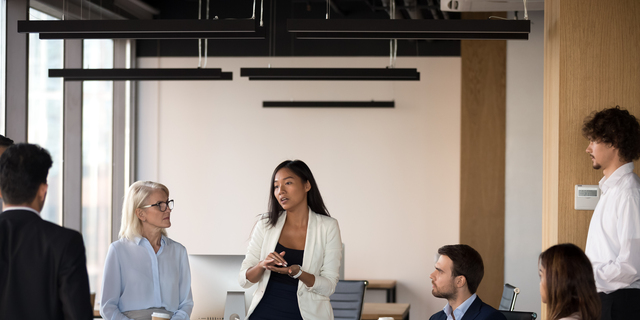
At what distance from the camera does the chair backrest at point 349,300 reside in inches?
197

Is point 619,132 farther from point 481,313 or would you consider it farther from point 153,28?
point 153,28

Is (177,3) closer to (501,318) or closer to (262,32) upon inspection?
(262,32)

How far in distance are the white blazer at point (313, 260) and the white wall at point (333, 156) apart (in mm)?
4766

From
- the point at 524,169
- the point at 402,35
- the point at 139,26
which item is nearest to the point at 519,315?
the point at 402,35

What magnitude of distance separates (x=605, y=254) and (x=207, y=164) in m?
5.81

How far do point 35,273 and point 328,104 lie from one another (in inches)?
226

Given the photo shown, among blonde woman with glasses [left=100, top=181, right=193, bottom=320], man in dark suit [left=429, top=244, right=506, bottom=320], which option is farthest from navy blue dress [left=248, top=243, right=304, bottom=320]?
man in dark suit [left=429, top=244, right=506, bottom=320]

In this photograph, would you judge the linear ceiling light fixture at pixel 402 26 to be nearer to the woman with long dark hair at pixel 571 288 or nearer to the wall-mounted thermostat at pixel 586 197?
the wall-mounted thermostat at pixel 586 197

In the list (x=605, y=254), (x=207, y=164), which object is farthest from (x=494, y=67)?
(x=605, y=254)

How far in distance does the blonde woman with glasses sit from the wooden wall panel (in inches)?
203

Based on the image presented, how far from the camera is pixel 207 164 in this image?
27.1 ft

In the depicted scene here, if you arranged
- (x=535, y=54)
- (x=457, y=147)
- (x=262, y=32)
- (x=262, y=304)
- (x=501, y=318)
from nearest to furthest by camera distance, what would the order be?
1. (x=501, y=318)
2. (x=262, y=304)
3. (x=262, y=32)
4. (x=535, y=54)
5. (x=457, y=147)

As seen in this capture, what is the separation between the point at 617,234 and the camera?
10.7ft

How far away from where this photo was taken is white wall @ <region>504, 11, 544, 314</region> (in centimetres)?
739
